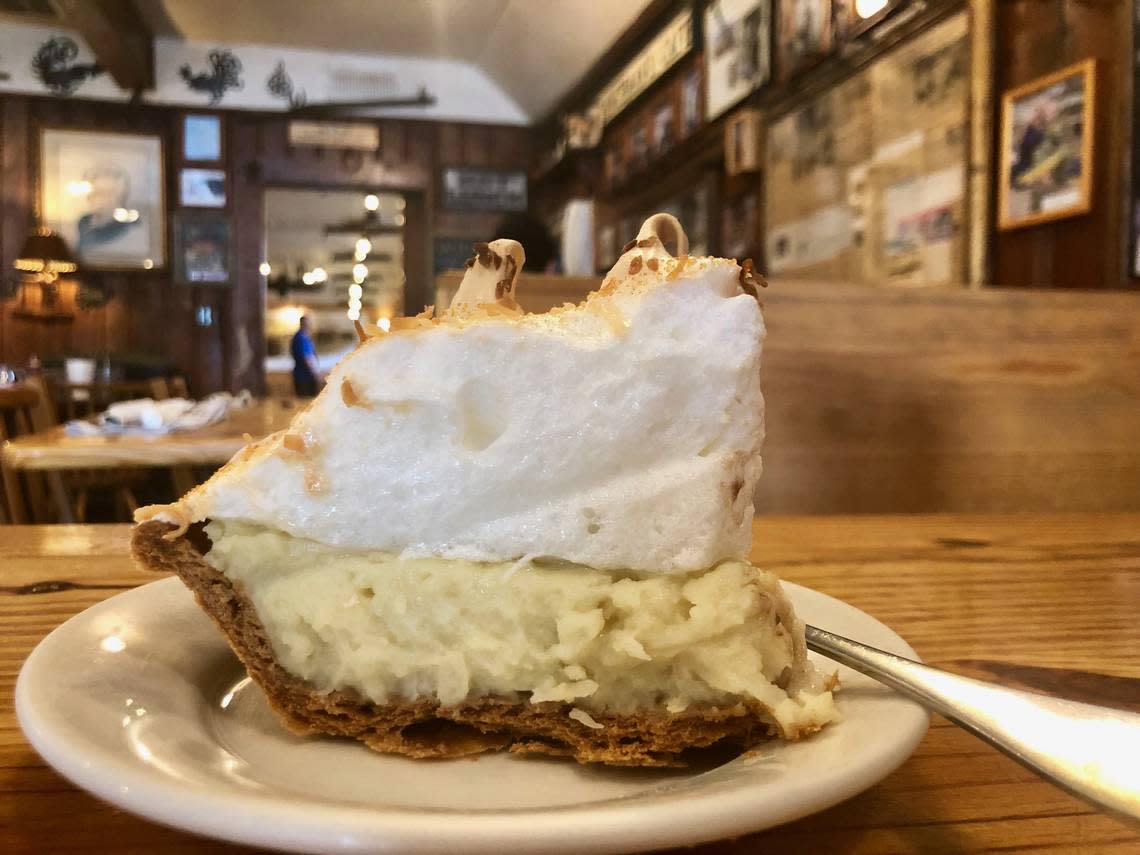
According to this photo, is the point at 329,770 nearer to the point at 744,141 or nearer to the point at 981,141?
the point at 981,141

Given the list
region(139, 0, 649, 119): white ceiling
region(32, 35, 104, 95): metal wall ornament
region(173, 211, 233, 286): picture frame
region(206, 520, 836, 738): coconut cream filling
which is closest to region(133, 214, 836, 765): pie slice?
region(206, 520, 836, 738): coconut cream filling

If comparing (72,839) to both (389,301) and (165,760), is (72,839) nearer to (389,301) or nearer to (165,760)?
(165,760)

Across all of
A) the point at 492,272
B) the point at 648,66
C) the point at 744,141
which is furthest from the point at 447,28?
the point at 492,272

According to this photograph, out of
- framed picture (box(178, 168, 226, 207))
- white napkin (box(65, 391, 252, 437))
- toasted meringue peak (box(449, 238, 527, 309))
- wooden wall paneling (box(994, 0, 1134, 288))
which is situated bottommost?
white napkin (box(65, 391, 252, 437))

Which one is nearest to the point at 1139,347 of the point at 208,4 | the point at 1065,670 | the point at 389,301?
the point at 1065,670

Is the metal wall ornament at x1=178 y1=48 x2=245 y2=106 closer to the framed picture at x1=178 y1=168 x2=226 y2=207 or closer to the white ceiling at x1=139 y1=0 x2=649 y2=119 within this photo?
the white ceiling at x1=139 y1=0 x2=649 y2=119

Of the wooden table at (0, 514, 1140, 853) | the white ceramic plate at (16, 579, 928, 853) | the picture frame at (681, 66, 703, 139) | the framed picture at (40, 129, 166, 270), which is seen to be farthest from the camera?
the framed picture at (40, 129, 166, 270)

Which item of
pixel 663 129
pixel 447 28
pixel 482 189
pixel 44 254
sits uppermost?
pixel 447 28
